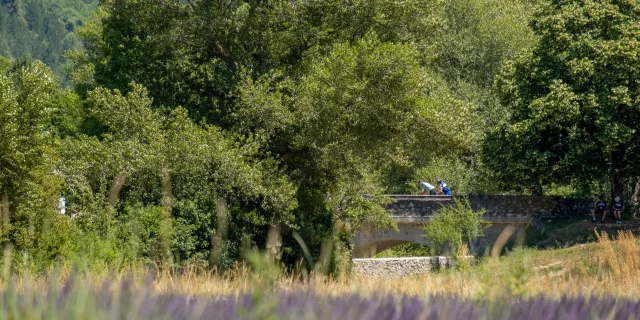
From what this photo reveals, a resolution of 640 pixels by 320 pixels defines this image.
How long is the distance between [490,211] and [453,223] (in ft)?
11.4

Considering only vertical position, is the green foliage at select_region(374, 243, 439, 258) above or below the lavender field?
above

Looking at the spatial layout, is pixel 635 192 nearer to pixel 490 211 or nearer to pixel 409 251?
pixel 490 211

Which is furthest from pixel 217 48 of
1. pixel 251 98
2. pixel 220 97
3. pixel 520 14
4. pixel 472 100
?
pixel 520 14

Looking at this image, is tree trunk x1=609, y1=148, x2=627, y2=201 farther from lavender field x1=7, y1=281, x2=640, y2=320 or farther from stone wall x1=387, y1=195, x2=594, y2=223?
lavender field x1=7, y1=281, x2=640, y2=320

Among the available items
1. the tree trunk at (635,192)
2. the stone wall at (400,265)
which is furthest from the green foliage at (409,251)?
the tree trunk at (635,192)

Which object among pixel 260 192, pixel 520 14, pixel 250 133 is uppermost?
pixel 520 14

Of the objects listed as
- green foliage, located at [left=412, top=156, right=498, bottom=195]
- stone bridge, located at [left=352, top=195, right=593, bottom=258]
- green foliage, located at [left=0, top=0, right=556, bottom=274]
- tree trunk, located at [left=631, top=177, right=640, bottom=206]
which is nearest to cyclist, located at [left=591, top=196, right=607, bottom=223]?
stone bridge, located at [left=352, top=195, right=593, bottom=258]

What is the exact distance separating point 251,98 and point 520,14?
27.5 meters

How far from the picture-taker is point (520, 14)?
156ft

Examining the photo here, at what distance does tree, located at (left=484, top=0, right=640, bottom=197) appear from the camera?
30344 millimetres

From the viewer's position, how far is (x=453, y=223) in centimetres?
3231

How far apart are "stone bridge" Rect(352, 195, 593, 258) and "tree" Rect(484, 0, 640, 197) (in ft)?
5.04

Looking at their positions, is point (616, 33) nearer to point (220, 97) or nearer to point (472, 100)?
point (472, 100)

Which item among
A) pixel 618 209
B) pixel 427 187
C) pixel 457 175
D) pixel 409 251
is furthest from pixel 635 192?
pixel 409 251
